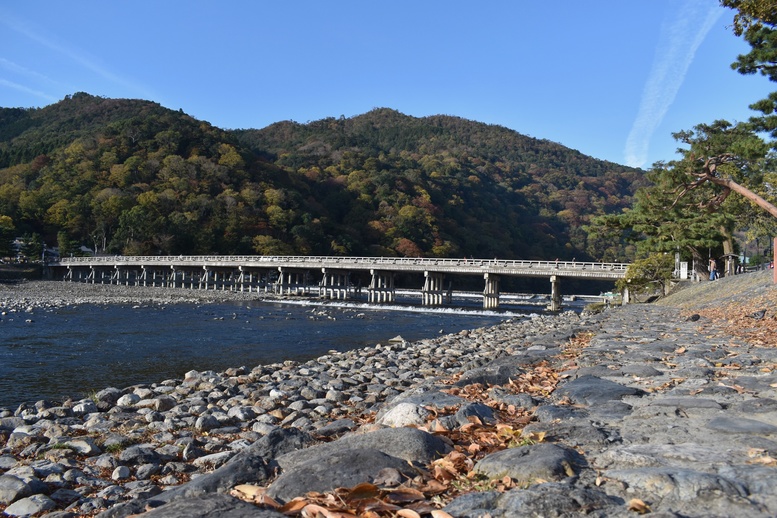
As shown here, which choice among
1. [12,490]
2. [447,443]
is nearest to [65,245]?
[12,490]

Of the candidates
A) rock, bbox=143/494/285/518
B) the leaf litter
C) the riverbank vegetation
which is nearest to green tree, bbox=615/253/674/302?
the riverbank vegetation

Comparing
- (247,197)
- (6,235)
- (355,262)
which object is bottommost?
(355,262)

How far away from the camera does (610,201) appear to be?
107 metres

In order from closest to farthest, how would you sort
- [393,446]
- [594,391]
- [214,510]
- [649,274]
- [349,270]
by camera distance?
[214,510] < [393,446] < [594,391] < [649,274] < [349,270]

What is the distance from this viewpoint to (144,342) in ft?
54.4

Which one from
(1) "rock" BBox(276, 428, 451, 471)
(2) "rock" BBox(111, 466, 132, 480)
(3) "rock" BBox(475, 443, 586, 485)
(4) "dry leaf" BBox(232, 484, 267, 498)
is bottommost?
(2) "rock" BBox(111, 466, 132, 480)

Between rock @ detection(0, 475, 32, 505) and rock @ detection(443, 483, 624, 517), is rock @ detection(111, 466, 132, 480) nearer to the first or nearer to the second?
rock @ detection(0, 475, 32, 505)

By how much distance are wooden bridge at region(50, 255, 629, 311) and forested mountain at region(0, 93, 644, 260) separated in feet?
14.2

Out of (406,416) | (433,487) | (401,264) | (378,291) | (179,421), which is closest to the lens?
(433,487)

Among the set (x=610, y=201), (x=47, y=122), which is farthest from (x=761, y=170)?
(x=47, y=122)

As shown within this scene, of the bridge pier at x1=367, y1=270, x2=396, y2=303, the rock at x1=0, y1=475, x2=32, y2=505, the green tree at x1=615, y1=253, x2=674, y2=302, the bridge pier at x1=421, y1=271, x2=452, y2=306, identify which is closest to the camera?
the rock at x1=0, y1=475, x2=32, y2=505

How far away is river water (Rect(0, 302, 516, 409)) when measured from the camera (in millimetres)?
10578

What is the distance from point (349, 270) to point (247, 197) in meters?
22.5

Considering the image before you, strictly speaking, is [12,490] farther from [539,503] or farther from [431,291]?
[431,291]
